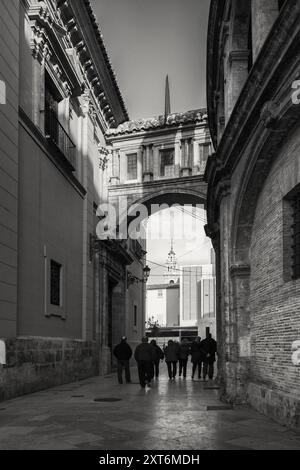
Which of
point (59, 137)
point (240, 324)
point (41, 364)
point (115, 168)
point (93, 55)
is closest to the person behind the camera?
point (240, 324)

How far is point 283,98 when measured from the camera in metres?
8.30

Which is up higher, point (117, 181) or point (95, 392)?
point (117, 181)

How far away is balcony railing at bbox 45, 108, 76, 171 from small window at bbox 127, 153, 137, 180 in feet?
20.3

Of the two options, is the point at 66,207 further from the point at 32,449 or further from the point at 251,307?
the point at 32,449

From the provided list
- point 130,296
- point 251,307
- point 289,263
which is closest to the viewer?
point 289,263

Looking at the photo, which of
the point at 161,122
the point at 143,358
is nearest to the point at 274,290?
the point at 143,358

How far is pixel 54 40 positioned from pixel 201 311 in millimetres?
58066

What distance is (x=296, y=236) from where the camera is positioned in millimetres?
8859

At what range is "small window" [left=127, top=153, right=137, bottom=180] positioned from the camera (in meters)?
25.0

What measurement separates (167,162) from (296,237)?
53.1 feet

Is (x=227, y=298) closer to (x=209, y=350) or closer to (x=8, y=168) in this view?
(x=8, y=168)

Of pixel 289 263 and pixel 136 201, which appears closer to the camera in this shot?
pixel 289 263

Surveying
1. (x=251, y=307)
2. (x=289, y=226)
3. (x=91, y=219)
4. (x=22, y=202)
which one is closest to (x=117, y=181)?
(x=91, y=219)

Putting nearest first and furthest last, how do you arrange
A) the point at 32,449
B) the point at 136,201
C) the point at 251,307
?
1. the point at 32,449
2. the point at 251,307
3. the point at 136,201
